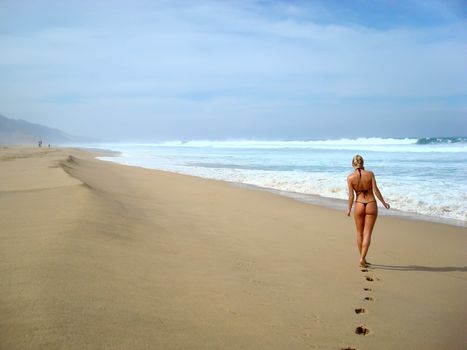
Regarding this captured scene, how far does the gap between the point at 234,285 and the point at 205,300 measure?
0.64 m

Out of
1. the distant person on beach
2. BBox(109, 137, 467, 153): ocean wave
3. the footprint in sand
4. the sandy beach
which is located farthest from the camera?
BBox(109, 137, 467, 153): ocean wave

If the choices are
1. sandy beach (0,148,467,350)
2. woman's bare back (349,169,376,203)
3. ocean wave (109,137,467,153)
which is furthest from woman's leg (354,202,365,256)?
ocean wave (109,137,467,153)

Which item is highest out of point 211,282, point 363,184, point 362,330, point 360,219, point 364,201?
point 363,184

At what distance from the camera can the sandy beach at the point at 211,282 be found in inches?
124

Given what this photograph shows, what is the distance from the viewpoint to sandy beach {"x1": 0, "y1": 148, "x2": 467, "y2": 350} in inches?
124

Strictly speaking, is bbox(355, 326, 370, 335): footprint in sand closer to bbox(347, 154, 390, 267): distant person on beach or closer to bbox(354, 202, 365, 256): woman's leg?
bbox(347, 154, 390, 267): distant person on beach

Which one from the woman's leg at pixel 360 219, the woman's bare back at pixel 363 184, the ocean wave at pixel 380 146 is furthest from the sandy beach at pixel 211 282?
the ocean wave at pixel 380 146

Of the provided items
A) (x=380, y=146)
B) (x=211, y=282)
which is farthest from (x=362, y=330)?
(x=380, y=146)

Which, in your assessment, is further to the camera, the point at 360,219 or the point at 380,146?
the point at 380,146

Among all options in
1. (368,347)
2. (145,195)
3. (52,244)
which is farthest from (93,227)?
(145,195)

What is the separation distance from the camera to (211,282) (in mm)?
4570

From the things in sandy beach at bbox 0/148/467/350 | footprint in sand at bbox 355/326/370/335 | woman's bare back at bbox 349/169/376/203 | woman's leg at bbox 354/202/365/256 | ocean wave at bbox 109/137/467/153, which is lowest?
footprint in sand at bbox 355/326/370/335

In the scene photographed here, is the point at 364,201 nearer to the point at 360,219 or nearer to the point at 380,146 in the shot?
the point at 360,219

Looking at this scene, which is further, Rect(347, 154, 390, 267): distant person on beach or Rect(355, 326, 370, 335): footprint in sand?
Rect(347, 154, 390, 267): distant person on beach
